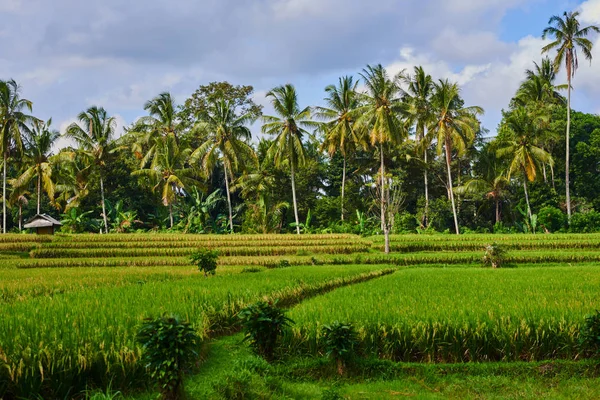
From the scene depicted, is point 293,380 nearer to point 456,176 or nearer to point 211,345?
point 211,345

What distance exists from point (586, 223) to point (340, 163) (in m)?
16.9

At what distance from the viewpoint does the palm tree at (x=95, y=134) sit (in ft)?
109

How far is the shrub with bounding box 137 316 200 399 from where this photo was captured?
489 cm

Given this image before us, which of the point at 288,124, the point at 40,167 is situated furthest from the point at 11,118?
the point at 288,124

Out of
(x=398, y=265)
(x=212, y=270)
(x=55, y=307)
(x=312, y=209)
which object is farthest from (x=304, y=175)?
(x=55, y=307)

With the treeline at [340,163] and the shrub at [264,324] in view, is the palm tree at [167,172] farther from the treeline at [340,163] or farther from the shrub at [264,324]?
the shrub at [264,324]

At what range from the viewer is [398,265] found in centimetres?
1969

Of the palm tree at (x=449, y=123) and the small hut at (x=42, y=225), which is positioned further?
the palm tree at (x=449, y=123)

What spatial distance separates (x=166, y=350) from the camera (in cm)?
496

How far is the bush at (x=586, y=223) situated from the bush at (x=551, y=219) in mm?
702

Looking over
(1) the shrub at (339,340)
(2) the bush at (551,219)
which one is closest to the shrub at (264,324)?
(1) the shrub at (339,340)

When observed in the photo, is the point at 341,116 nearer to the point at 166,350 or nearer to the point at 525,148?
the point at 525,148


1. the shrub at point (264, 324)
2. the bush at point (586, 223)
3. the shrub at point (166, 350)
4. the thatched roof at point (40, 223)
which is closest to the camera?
the shrub at point (166, 350)

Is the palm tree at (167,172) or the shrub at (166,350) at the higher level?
the palm tree at (167,172)
